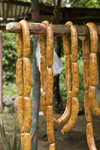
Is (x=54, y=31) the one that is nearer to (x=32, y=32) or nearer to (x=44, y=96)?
(x=32, y=32)

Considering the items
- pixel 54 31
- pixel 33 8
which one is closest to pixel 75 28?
pixel 54 31

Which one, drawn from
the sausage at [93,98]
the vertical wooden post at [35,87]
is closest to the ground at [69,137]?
the vertical wooden post at [35,87]

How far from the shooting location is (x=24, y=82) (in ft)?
4.83

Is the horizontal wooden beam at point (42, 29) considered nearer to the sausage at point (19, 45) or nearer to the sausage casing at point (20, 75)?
the sausage at point (19, 45)

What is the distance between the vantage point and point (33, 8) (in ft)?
9.92

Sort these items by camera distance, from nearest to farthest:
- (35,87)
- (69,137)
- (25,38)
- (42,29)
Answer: (25,38) → (42,29) → (35,87) → (69,137)

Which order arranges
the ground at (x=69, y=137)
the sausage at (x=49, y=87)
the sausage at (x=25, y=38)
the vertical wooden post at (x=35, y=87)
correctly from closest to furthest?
the sausage at (x=25, y=38)
the sausage at (x=49, y=87)
the vertical wooden post at (x=35, y=87)
the ground at (x=69, y=137)

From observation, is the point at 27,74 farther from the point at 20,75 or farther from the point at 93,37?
the point at 93,37

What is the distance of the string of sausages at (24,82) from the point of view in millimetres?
1455

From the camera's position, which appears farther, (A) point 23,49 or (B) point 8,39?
(B) point 8,39

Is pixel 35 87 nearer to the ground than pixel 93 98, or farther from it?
nearer to the ground

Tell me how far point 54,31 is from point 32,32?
17 cm

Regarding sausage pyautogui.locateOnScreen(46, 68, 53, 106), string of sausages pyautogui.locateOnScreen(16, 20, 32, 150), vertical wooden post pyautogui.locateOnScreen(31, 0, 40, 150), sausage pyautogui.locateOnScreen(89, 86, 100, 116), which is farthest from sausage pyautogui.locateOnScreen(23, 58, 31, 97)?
vertical wooden post pyautogui.locateOnScreen(31, 0, 40, 150)

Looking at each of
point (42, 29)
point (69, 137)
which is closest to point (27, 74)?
point (42, 29)
